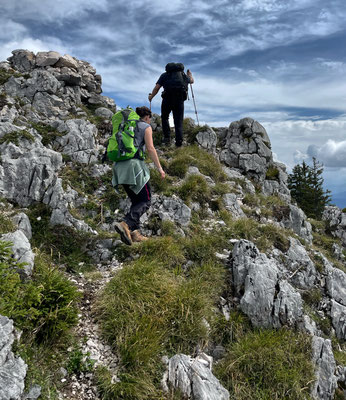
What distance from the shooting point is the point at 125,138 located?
7211 millimetres

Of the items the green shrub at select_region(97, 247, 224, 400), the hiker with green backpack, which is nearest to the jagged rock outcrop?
the hiker with green backpack

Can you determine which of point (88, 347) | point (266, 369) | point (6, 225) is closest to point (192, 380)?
point (266, 369)

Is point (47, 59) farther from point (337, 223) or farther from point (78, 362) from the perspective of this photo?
point (337, 223)

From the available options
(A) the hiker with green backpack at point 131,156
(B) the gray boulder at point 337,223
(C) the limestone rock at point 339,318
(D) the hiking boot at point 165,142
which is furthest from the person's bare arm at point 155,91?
(B) the gray boulder at point 337,223

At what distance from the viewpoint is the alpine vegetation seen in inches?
188

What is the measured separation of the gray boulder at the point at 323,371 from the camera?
585 centimetres

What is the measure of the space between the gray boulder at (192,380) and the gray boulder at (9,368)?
2.39m

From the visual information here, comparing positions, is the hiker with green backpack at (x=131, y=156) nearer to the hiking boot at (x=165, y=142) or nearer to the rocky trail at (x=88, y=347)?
the rocky trail at (x=88, y=347)

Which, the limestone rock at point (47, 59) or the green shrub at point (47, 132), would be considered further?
the limestone rock at point (47, 59)

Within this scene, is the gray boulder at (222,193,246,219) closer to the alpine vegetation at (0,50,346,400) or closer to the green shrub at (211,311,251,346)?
the alpine vegetation at (0,50,346,400)

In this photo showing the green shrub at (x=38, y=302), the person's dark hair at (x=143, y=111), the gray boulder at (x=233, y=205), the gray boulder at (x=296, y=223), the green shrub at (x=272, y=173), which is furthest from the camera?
the green shrub at (x=272, y=173)

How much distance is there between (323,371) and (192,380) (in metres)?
3.24

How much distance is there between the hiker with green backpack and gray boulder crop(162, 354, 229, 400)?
3.45m

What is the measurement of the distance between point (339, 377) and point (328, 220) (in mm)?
17740
